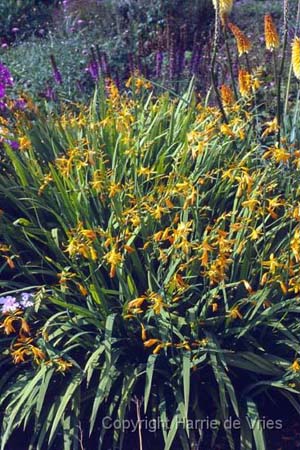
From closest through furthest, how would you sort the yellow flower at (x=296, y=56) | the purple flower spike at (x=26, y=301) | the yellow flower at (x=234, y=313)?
the yellow flower at (x=234, y=313), the purple flower spike at (x=26, y=301), the yellow flower at (x=296, y=56)

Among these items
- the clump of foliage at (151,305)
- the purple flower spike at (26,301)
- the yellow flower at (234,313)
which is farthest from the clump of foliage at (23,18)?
the yellow flower at (234,313)

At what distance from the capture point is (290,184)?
11.4 feet

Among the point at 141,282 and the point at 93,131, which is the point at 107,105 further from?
the point at 141,282

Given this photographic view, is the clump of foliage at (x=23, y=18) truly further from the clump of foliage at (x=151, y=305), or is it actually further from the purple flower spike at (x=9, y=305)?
the purple flower spike at (x=9, y=305)

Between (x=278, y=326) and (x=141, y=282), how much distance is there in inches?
22.6

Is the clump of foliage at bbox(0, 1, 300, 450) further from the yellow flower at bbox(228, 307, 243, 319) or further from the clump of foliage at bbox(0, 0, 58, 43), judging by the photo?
the clump of foliage at bbox(0, 0, 58, 43)

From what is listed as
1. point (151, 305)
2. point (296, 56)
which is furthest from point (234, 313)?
point (296, 56)

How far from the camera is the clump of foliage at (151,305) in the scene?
9.43 ft

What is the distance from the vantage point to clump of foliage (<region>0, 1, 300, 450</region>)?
288cm

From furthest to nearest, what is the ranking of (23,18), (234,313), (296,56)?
1. (23,18)
2. (296,56)
3. (234,313)

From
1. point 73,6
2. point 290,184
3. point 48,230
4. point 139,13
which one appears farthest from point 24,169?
point 73,6

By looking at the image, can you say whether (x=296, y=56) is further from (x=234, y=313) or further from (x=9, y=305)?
(x=9, y=305)

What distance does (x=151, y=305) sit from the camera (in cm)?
292

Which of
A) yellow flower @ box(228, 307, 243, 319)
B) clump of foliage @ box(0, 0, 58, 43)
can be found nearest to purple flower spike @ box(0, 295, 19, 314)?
yellow flower @ box(228, 307, 243, 319)
